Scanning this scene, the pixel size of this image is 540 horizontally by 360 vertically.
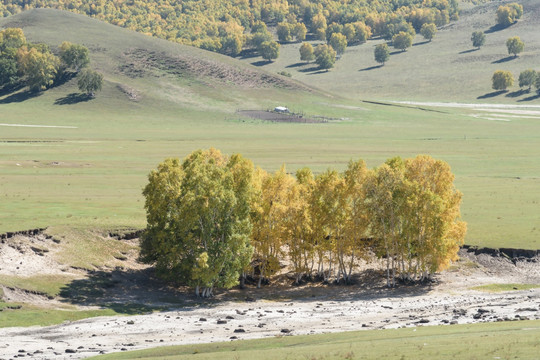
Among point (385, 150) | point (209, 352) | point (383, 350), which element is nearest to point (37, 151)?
point (385, 150)

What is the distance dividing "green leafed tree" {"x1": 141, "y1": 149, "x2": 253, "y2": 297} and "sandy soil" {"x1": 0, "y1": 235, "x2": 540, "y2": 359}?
2.28 meters

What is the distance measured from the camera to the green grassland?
41812 millimetres

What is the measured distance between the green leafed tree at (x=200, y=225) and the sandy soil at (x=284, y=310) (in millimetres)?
2285

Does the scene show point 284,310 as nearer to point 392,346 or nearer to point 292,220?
point 292,220

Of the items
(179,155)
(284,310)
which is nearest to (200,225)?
(284,310)

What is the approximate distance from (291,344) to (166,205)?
1172 inches

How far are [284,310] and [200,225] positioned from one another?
12460 mm

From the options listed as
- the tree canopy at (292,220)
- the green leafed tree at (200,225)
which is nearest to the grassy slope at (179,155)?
the tree canopy at (292,220)

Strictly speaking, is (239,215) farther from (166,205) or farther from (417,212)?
(417,212)

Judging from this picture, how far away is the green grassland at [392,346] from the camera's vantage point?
1646 inches

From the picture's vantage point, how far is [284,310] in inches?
2712

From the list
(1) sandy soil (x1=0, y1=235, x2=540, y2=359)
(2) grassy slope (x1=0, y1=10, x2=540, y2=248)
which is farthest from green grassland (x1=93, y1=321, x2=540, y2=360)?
(2) grassy slope (x1=0, y1=10, x2=540, y2=248)

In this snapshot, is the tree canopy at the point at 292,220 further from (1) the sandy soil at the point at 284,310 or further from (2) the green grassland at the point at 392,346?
(2) the green grassland at the point at 392,346

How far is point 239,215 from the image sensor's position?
253 feet
